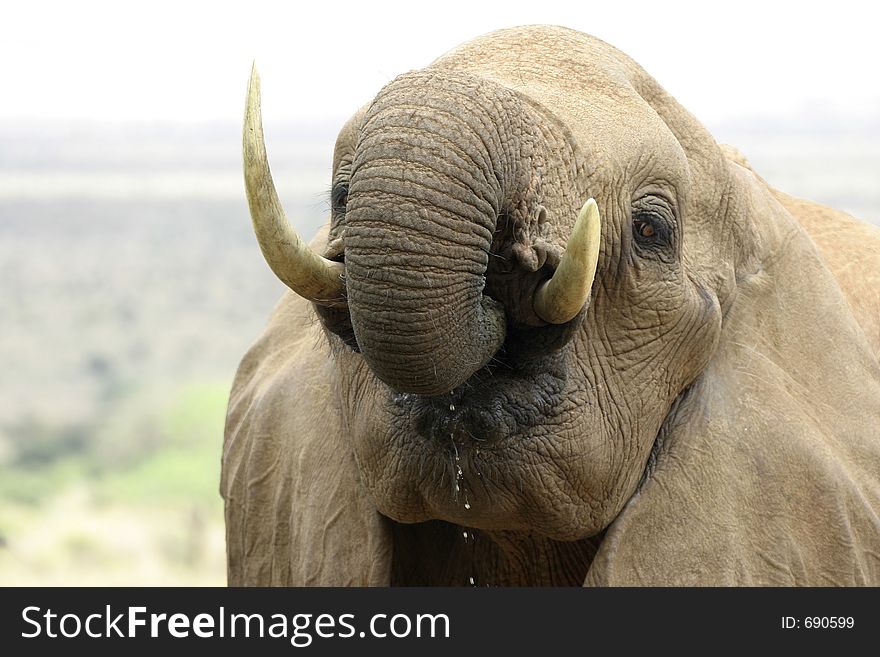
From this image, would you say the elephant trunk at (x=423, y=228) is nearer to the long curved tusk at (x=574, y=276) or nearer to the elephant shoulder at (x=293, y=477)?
the long curved tusk at (x=574, y=276)

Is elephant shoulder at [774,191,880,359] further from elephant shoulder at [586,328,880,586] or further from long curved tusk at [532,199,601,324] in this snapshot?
long curved tusk at [532,199,601,324]

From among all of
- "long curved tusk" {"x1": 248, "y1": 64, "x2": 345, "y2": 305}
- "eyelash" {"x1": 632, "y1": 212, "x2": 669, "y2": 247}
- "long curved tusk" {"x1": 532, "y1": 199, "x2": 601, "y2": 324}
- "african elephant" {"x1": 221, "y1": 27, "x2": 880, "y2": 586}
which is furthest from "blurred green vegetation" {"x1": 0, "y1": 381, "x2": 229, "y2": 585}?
"long curved tusk" {"x1": 532, "y1": 199, "x2": 601, "y2": 324}

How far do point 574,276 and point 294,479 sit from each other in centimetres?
101

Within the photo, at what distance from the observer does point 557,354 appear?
2285 mm

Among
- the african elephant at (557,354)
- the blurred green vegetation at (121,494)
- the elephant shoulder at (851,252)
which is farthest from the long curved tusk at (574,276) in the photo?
the blurred green vegetation at (121,494)

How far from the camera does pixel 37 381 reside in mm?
15242

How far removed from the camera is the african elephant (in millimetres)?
2045

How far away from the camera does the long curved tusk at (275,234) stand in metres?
2.07

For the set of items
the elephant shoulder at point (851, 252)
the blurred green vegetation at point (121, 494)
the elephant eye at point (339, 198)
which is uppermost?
the elephant eye at point (339, 198)

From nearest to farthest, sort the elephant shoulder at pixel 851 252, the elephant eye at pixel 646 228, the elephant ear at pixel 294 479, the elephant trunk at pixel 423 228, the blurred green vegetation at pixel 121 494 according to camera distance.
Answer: the elephant trunk at pixel 423 228 < the elephant eye at pixel 646 228 < the elephant ear at pixel 294 479 < the elephant shoulder at pixel 851 252 < the blurred green vegetation at pixel 121 494

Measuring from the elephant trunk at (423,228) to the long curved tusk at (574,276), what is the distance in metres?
0.09

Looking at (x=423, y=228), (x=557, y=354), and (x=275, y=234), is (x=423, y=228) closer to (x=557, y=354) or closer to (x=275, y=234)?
(x=275, y=234)
